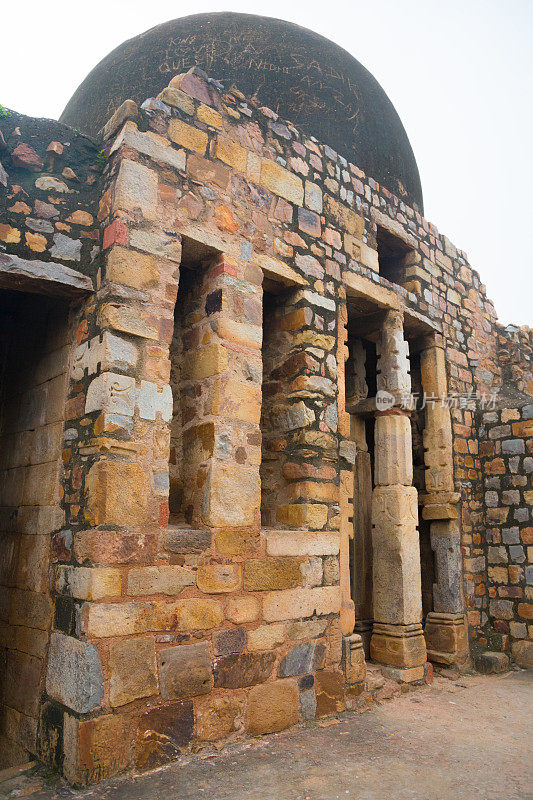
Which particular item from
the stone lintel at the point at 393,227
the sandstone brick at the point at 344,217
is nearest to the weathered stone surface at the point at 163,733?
the sandstone brick at the point at 344,217

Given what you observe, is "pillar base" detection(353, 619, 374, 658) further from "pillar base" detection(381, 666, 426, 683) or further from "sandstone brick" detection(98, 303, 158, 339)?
"sandstone brick" detection(98, 303, 158, 339)

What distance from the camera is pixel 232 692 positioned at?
3.24 metres

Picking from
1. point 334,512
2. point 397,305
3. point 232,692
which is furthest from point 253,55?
point 232,692

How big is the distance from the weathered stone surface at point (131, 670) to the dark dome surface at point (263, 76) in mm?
4099

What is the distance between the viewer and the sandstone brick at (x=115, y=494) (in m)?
2.88

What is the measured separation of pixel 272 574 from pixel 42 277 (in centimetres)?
221

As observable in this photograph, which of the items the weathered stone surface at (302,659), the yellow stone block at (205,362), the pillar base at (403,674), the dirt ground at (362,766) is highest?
A: the yellow stone block at (205,362)

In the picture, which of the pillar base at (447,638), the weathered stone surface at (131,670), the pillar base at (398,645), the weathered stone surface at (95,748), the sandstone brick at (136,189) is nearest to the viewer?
the weathered stone surface at (95,748)

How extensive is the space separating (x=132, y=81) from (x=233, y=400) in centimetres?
318

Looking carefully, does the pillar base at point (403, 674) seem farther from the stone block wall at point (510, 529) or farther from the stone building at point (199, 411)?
the stone block wall at point (510, 529)

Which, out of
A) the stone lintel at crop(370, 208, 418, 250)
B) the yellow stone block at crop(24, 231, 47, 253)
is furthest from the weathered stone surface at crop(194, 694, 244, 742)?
the stone lintel at crop(370, 208, 418, 250)

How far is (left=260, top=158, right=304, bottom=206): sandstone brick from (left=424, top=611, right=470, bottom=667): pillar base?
13.2 ft

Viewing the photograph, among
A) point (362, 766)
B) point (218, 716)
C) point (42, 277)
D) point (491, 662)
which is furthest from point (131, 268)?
point (491, 662)

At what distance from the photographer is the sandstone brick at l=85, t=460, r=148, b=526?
288 centimetres
